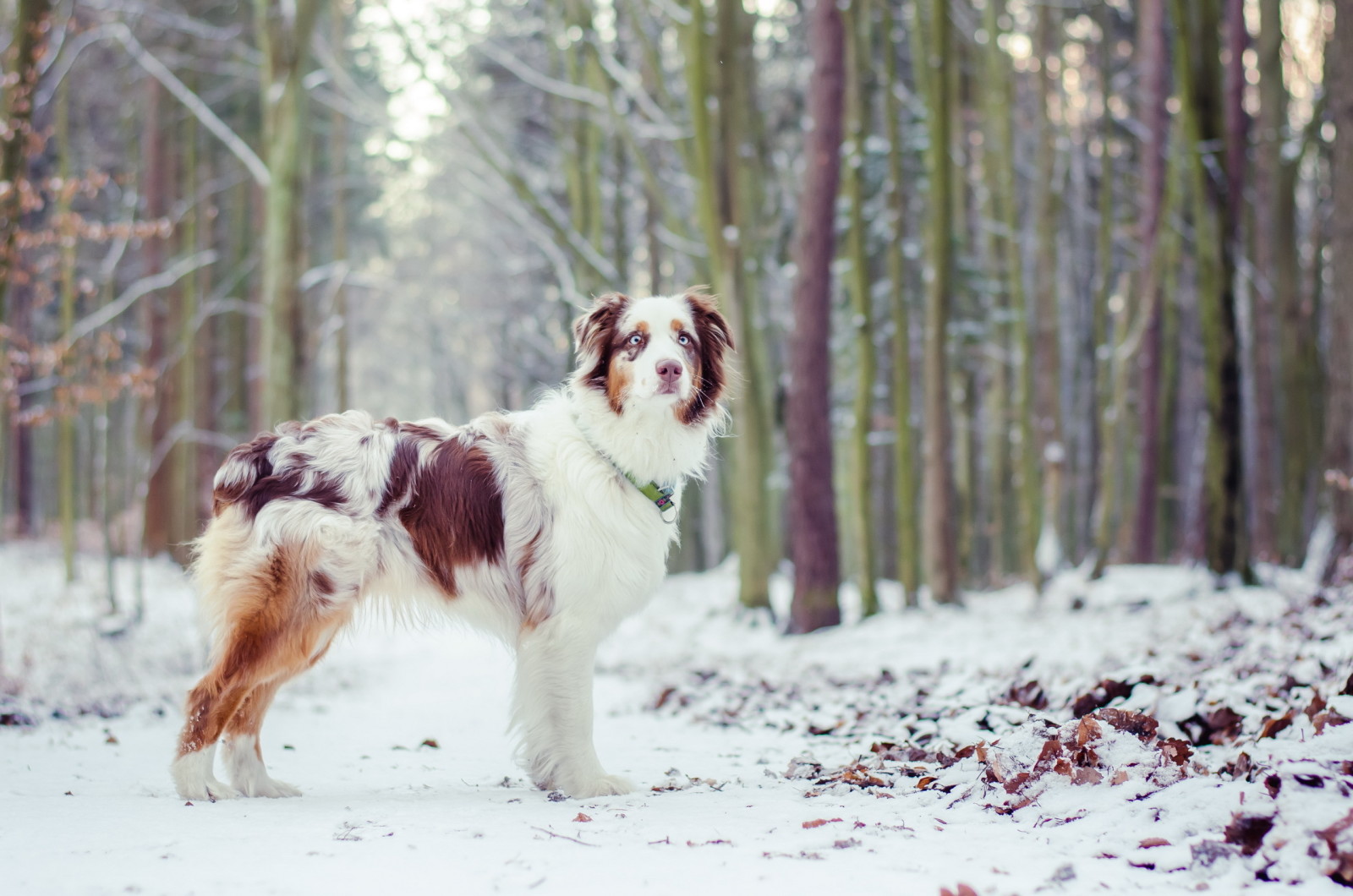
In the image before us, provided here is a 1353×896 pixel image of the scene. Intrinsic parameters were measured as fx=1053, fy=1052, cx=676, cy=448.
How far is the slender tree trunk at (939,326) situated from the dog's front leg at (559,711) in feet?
26.6

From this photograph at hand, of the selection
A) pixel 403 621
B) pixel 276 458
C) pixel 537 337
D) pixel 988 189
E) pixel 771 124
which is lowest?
pixel 403 621

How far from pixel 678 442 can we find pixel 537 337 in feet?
53.6

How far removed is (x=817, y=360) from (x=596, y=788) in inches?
267

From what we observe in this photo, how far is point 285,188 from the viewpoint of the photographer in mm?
10078

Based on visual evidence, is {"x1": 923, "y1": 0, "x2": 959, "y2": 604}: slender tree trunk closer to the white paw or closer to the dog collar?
the dog collar

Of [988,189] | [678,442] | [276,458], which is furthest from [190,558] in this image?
[988,189]

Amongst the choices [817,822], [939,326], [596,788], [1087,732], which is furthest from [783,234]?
[817,822]

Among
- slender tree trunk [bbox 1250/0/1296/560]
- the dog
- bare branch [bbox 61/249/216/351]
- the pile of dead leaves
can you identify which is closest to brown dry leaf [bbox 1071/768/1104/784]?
the pile of dead leaves

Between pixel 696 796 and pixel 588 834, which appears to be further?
pixel 696 796

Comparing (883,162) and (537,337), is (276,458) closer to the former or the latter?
(883,162)

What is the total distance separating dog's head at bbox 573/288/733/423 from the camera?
464 cm

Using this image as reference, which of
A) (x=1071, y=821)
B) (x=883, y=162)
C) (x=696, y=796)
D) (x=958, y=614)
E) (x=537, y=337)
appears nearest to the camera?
(x=1071, y=821)

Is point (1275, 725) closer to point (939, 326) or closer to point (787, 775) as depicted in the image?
point (787, 775)

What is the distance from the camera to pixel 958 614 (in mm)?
11094
